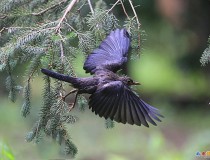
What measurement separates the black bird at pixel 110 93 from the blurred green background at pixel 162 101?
3.38 m

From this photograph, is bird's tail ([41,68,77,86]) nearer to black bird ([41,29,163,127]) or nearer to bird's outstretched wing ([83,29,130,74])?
black bird ([41,29,163,127])

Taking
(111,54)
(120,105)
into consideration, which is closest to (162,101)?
(111,54)

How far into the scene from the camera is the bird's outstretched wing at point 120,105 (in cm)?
285

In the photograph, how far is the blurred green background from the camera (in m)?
7.32

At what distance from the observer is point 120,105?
9.43ft

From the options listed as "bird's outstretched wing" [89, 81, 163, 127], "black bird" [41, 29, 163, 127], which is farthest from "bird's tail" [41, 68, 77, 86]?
"bird's outstretched wing" [89, 81, 163, 127]

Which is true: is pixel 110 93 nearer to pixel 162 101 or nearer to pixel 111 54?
pixel 111 54

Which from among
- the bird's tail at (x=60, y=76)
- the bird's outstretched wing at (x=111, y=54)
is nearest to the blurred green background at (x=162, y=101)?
the bird's outstretched wing at (x=111, y=54)

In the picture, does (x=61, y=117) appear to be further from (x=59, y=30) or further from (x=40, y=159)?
(x=40, y=159)

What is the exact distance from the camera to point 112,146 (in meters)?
7.47

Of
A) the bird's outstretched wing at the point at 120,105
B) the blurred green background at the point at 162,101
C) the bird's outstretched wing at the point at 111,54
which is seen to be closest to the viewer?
the bird's outstretched wing at the point at 120,105

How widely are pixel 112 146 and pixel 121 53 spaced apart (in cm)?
438

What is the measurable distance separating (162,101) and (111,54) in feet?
20.6

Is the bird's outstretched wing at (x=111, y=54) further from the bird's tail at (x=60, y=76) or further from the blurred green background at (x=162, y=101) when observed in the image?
the blurred green background at (x=162, y=101)
